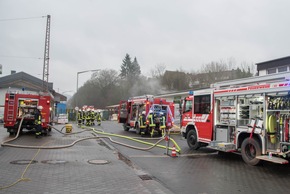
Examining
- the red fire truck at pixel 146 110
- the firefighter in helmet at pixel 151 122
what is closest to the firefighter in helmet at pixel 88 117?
the red fire truck at pixel 146 110

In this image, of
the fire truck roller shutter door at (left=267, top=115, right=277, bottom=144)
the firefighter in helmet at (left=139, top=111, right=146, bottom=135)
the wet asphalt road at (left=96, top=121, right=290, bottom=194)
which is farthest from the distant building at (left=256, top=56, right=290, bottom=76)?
the fire truck roller shutter door at (left=267, top=115, right=277, bottom=144)

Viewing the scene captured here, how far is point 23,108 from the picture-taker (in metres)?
17.3

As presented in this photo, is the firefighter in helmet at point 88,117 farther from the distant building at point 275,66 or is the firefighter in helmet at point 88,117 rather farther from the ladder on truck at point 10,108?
the distant building at point 275,66

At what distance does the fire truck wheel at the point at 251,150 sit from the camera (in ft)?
29.2

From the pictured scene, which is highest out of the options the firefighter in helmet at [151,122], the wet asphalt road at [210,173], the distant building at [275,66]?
the distant building at [275,66]

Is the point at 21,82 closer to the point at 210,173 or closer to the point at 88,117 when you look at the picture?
the point at 88,117

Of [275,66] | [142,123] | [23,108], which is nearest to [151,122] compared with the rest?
[142,123]

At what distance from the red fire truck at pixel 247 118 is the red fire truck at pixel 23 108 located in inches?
353

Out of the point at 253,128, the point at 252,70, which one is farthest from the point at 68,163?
the point at 252,70

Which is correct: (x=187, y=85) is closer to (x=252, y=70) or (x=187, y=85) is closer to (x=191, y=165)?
(x=252, y=70)

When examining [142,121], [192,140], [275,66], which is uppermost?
[275,66]

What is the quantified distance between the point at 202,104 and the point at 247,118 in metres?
2.55

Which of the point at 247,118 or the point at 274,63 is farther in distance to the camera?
the point at 274,63

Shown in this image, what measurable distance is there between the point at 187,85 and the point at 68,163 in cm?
4916
